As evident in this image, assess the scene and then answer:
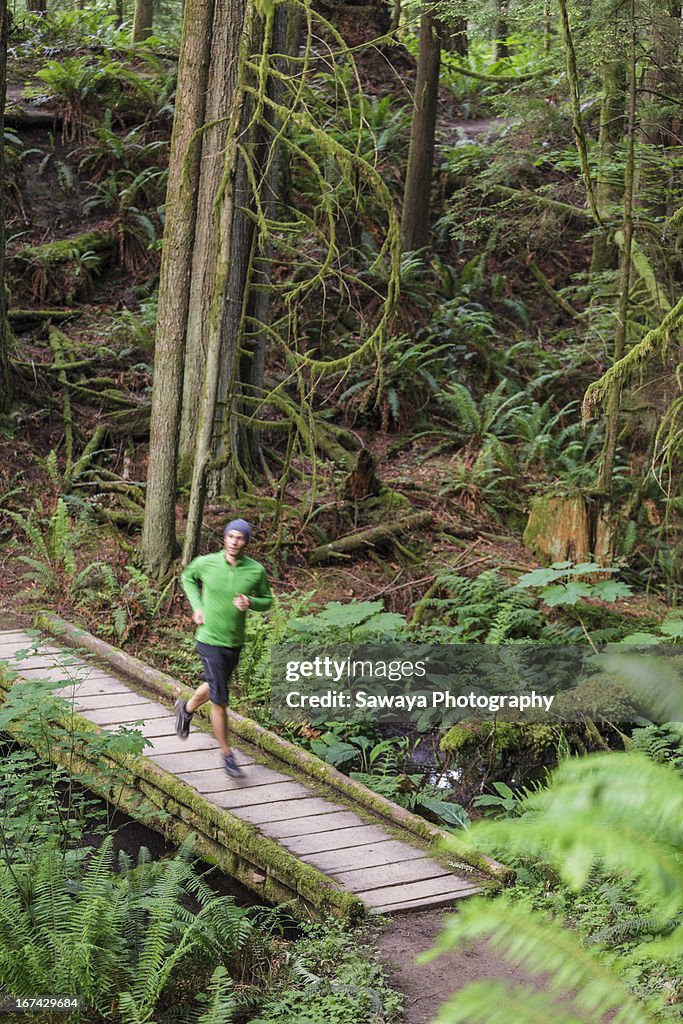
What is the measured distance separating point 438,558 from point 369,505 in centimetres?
151

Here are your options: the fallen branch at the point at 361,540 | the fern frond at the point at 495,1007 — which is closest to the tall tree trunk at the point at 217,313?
the fallen branch at the point at 361,540

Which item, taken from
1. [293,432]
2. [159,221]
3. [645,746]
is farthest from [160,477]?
[159,221]

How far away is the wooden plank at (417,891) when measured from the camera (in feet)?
18.5

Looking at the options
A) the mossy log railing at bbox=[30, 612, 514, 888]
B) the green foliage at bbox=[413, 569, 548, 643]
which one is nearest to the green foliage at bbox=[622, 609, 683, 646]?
the green foliage at bbox=[413, 569, 548, 643]

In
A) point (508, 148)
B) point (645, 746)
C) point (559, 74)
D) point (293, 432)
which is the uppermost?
point (559, 74)

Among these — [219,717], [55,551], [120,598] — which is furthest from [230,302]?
[219,717]

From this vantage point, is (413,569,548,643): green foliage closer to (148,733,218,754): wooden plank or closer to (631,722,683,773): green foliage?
(631,722,683,773): green foliage

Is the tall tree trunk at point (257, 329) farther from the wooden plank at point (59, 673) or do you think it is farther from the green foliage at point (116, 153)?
the green foliage at point (116, 153)

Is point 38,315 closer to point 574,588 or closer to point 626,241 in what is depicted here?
point 626,241

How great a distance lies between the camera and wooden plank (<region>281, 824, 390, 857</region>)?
6.19 m

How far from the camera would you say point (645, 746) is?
7113 millimetres

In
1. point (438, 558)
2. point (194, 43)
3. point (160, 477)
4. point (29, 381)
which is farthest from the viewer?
point (29, 381)

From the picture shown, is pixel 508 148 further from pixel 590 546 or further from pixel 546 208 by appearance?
pixel 590 546

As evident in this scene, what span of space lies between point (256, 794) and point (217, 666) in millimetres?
912
